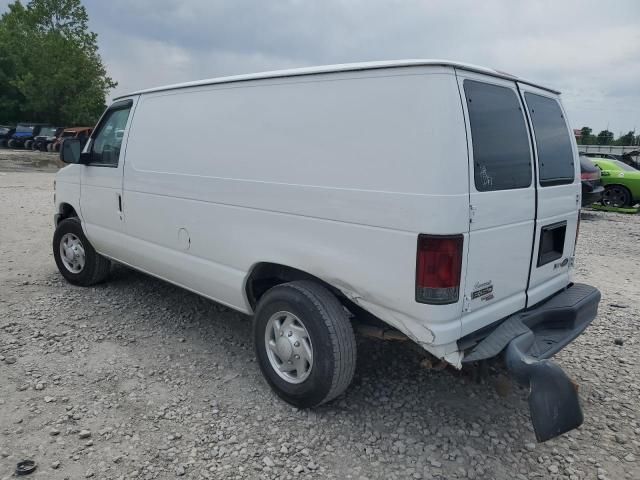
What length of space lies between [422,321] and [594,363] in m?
2.23

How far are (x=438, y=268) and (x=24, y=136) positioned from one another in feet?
120

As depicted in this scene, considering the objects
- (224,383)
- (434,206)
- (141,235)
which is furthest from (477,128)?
(141,235)

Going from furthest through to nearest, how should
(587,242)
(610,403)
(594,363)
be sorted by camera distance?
(587,242), (594,363), (610,403)

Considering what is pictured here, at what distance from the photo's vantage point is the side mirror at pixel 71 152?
5.03 m

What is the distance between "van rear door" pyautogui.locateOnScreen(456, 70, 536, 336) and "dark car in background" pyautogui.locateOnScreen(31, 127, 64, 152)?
111ft

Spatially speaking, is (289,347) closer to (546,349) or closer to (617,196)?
(546,349)

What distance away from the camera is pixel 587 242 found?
930 centimetres

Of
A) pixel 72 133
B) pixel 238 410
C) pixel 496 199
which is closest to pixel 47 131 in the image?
pixel 72 133

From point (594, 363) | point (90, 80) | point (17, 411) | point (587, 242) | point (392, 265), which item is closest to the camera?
point (392, 265)

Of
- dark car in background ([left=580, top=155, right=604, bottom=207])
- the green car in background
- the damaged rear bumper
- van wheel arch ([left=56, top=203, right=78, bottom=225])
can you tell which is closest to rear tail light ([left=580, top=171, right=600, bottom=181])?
dark car in background ([left=580, top=155, right=604, bottom=207])

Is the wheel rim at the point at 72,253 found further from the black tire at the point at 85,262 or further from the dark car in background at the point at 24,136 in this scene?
the dark car in background at the point at 24,136

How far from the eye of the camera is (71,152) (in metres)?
5.07

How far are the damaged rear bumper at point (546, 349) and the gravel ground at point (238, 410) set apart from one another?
0.30m

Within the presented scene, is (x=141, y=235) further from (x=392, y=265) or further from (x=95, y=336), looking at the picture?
(x=392, y=265)
